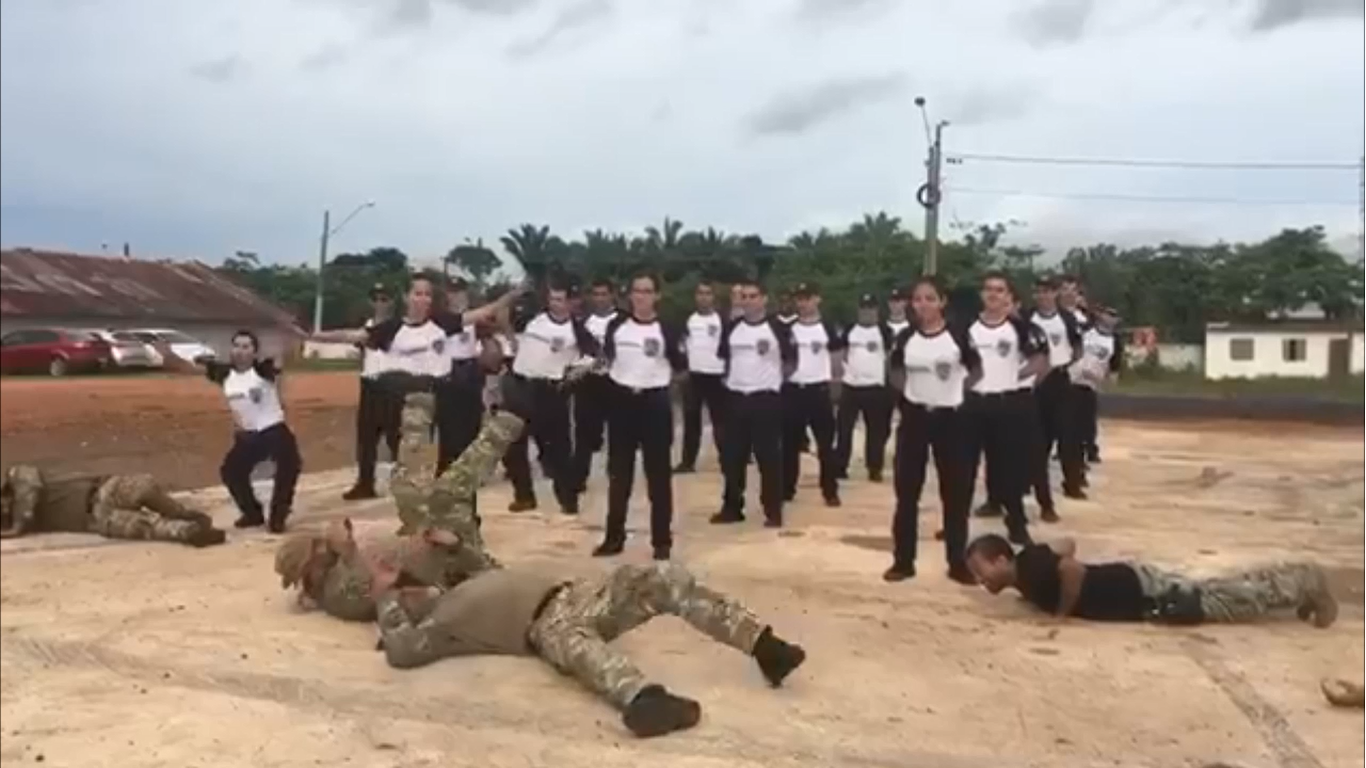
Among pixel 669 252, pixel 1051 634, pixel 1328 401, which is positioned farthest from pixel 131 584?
pixel 1328 401

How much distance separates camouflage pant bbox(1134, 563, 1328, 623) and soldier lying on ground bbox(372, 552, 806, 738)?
1773mm

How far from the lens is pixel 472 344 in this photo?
8.31 ft

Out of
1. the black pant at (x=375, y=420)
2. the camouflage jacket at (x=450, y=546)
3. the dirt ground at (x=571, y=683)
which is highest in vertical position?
the black pant at (x=375, y=420)

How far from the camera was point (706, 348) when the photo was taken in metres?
8.15

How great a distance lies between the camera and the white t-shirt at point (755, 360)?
7.75 meters

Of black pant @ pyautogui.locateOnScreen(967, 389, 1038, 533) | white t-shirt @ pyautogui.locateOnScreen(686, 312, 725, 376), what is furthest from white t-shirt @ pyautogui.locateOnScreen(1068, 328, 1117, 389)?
white t-shirt @ pyautogui.locateOnScreen(686, 312, 725, 376)

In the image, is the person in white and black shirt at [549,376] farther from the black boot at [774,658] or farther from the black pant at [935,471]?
the black pant at [935,471]

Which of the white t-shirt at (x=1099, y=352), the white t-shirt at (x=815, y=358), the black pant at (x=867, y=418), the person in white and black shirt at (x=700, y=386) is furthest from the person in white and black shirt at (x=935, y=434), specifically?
the black pant at (x=867, y=418)

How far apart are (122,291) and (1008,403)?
457 centimetres

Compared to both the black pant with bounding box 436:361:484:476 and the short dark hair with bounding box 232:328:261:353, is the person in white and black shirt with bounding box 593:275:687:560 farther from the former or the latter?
the short dark hair with bounding box 232:328:261:353

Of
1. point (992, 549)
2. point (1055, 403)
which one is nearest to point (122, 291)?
point (992, 549)

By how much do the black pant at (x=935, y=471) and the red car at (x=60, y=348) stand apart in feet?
12.9

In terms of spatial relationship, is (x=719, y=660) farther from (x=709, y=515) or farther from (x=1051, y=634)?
(x=709, y=515)

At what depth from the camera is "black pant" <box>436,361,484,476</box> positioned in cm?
244
